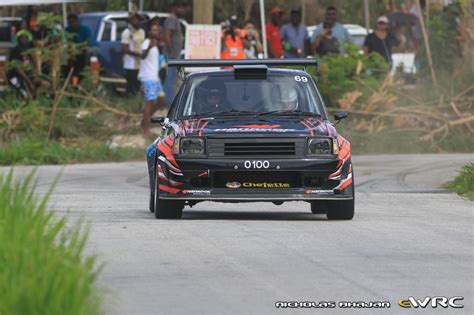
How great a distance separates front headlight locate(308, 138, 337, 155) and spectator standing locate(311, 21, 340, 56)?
606 inches

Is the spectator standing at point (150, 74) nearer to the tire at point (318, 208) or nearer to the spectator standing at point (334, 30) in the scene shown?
the spectator standing at point (334, 30)

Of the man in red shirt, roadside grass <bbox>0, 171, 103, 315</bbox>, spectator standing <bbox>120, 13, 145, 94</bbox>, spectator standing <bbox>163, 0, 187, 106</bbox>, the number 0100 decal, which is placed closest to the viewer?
roadside grass <bbox>0, 171, 103, 315</bbox>

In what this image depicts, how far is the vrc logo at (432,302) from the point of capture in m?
8.99

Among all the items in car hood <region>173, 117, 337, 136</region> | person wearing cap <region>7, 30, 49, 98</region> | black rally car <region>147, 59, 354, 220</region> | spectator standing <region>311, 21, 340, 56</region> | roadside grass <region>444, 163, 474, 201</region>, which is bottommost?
person wearing cap <region>7, 30, 49, 98</region>

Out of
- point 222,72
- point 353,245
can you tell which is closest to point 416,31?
point 222,72

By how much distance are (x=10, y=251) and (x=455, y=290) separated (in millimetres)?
2826

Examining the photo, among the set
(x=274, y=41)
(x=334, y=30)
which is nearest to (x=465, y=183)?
(x=334, y=30)

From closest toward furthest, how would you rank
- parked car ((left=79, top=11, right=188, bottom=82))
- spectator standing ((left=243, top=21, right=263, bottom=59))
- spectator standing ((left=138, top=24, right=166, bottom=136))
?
1. spectator standing ((left=138, top=24, right=166, bottom=136))
2. spectator standing ((left=243, top=21, right=263, bottom=59))
3. parked car ((left=79, top=11, right=188, bottom=82))

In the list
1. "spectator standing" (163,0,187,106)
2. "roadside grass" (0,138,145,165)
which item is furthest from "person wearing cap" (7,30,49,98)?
"spectator standing" (163,0,187,106)

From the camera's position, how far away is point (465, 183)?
62.8ft

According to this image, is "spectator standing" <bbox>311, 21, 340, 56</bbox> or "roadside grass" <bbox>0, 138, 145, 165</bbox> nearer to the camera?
"roadside grass" <bbox>0, 138, 145, 165</bbox>

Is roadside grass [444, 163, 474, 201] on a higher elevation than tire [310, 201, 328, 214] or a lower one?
lower

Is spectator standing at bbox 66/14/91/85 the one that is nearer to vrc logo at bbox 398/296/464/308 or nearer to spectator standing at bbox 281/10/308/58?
spectator standing at bbox 281/10/308/58

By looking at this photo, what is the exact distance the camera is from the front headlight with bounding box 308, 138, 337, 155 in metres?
14.6
